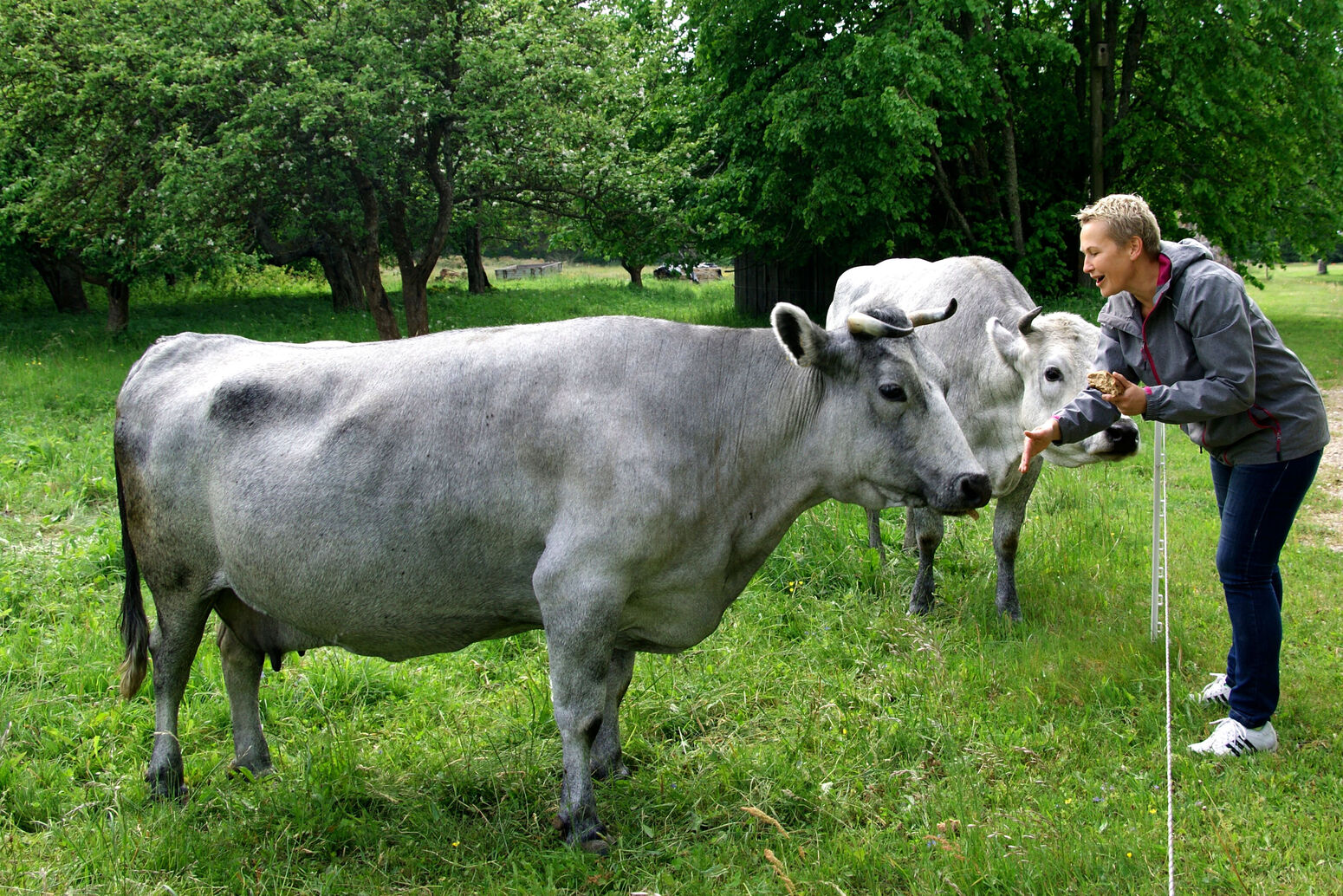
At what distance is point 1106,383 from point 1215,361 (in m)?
0.43

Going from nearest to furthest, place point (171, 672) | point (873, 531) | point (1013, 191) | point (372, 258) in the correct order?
point (171, 672), point (873, 531), point (372, 258), point (1013, 191)

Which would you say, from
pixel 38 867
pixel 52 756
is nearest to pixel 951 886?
pixel 38 867

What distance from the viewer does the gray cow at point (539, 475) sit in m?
3.70

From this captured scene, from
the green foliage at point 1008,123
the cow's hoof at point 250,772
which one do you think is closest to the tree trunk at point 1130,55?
the green foliage at point 1008,123

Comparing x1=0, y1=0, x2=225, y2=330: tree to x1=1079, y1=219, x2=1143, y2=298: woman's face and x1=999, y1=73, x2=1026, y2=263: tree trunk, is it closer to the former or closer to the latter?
x1=1079, y1=219, x2=1143, y2=298: woman's face

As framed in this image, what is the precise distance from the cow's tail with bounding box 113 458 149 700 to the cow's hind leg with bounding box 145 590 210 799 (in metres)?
0.20

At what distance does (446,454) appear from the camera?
3801 millimetres

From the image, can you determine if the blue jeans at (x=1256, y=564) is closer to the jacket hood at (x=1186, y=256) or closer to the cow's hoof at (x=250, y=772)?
the jacket hood at (x=1186, y=256)

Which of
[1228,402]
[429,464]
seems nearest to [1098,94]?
[1228,402]

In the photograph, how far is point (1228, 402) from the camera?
3963mm

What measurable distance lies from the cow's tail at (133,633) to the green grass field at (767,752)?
0.34 m

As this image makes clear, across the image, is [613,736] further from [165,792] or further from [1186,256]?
[1186,256]

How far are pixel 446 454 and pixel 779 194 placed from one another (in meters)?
15.1

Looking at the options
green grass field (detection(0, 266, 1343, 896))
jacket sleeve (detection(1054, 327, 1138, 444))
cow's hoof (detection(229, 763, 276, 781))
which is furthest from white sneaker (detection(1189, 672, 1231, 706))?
cow's hoof (detection(229, 763, 276, 781))
